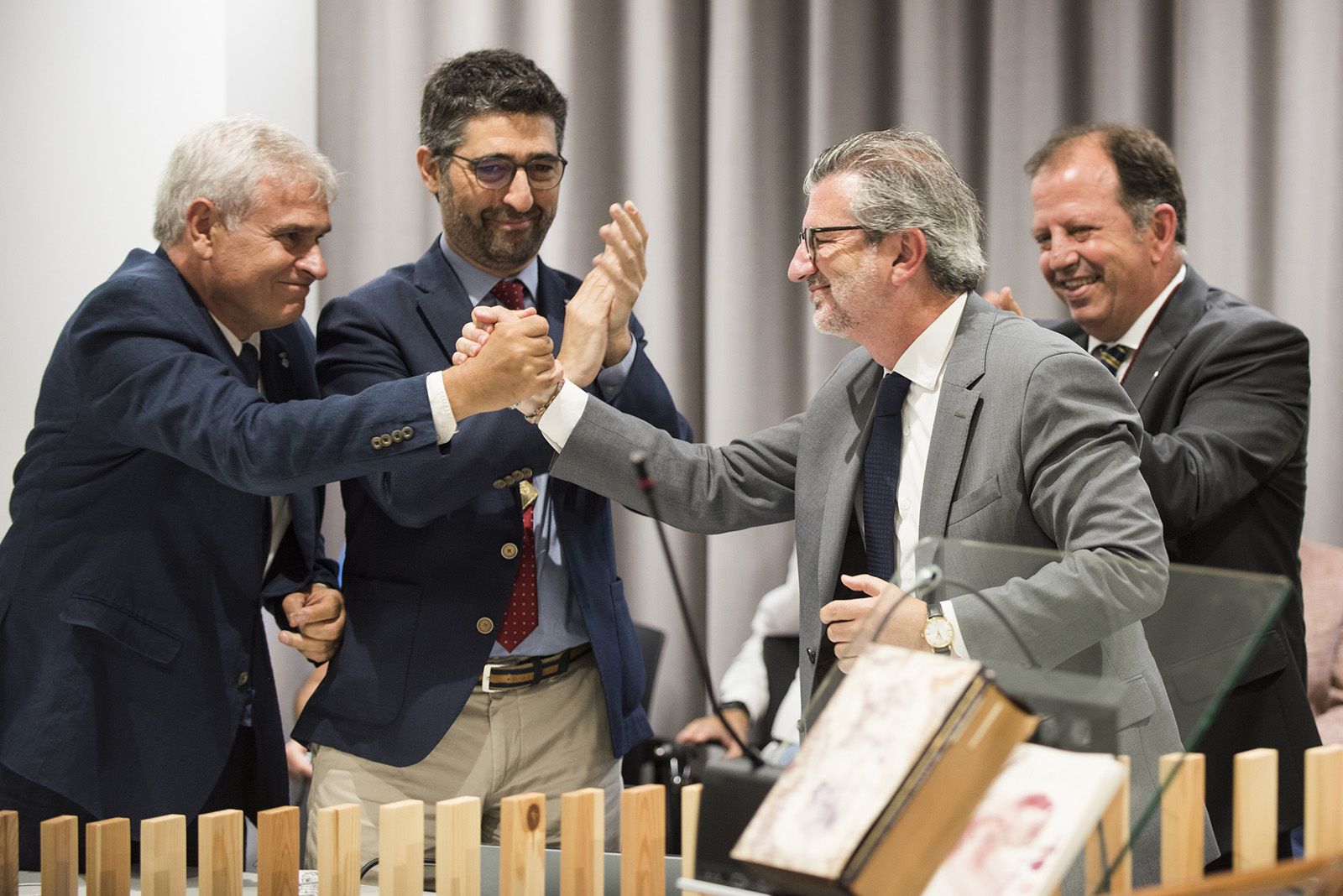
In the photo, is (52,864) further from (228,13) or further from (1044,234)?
(228,13)

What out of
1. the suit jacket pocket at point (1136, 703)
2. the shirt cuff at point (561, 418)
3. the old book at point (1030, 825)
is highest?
the shirt cuff at point (561, 418)

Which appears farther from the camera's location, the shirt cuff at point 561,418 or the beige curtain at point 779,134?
the beige curtain at point 779,134

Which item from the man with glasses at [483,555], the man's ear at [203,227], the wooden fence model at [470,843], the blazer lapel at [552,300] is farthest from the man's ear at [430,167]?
the wooden fence model at [470,843]

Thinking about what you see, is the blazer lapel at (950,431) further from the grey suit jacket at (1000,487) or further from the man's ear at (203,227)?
the man's ear at (203,227)

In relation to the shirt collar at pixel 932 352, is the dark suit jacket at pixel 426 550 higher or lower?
lower

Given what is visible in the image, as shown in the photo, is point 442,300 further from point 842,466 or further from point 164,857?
point 164,857

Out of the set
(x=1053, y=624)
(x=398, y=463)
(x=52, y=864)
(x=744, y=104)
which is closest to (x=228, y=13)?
(x=744, y=104)

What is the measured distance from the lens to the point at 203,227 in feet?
6.97

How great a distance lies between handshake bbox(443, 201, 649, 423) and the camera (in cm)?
190

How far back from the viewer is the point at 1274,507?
2.48 metres

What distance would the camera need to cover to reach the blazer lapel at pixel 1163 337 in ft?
8.29

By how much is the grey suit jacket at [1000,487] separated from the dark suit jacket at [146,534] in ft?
1.36

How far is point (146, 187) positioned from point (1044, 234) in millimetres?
2036

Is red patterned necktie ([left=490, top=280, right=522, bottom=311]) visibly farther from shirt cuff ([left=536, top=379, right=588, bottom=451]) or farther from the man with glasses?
shirt cuff ([left=536, top=379, right=588, bottom=451])
